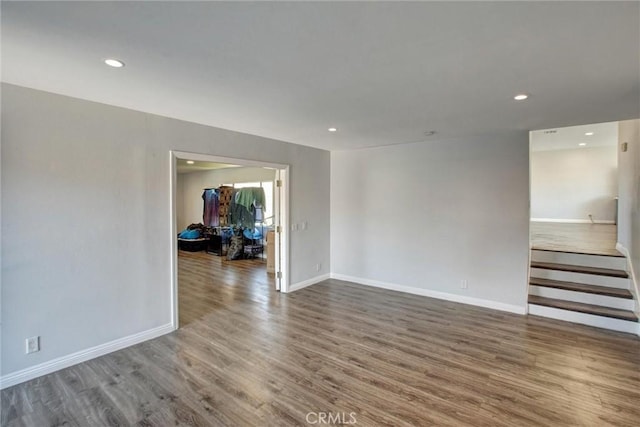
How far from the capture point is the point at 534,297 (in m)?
4.17

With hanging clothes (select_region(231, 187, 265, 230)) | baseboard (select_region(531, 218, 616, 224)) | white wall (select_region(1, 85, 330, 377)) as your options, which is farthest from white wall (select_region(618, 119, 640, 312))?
hanging clothes (select_region(231, 187, 265, 230))

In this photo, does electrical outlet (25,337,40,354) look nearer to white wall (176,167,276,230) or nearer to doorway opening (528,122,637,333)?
doorway opening (528,122,637,333)

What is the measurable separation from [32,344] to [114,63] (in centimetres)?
246

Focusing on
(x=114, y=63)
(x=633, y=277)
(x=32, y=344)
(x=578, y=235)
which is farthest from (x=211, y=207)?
(x=578, y=235)

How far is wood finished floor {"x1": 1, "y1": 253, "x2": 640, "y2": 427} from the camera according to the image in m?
2.15

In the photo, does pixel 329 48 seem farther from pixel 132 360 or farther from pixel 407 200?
pixel 407 200

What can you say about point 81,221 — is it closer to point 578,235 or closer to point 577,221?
point 578,235

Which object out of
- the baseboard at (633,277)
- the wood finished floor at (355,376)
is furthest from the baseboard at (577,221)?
the wood finished floor at (355,376)

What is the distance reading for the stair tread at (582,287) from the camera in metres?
3.79

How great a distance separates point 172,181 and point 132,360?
1.88 metres

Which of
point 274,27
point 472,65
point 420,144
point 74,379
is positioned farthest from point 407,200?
point 74,379

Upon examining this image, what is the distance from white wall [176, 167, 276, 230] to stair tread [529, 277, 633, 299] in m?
6.44

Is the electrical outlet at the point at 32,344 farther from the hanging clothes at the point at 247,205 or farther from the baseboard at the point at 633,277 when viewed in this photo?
the baseboard at the point at 633,277

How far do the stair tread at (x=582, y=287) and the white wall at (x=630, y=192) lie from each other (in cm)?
27
